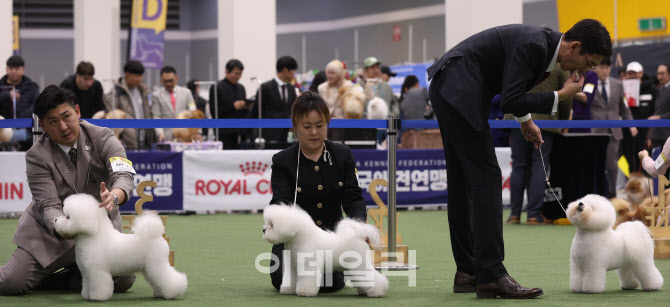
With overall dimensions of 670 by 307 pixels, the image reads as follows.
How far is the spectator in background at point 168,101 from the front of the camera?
9320 millimetres

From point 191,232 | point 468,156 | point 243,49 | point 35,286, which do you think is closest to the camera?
point 468,156

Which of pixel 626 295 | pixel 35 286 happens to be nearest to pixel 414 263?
pixel 626 295

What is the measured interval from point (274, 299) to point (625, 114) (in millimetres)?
6571

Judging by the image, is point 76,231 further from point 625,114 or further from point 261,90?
point 625,114

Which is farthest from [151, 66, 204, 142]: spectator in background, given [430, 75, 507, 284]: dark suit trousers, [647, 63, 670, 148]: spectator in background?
[430, 75, 507, 284]: dark suit trousers

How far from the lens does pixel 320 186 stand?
145 inches

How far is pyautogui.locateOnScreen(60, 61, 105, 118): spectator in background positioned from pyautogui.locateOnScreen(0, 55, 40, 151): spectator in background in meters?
0.57

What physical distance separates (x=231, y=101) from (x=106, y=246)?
6.42 meters

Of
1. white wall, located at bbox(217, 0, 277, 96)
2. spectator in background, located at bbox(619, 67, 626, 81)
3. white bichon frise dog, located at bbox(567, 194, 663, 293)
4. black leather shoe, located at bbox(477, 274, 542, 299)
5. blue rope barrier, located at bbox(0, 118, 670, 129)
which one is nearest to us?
black leather shoe, located at bbox(477, 274, 542, 299)

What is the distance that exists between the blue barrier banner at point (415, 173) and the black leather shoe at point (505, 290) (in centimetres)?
515

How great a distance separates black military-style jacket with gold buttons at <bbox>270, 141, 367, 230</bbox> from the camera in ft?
12.1

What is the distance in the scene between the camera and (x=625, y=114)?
913cm

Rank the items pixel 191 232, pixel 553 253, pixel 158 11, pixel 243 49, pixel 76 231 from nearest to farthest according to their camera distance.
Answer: pixel 76 231
pixel 553 253
pixel 191 232
pixel 243 49
pixel 158 11

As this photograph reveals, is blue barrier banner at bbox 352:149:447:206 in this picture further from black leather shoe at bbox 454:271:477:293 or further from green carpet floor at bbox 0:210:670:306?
black leather shoe at bbox 454:271:477:293
